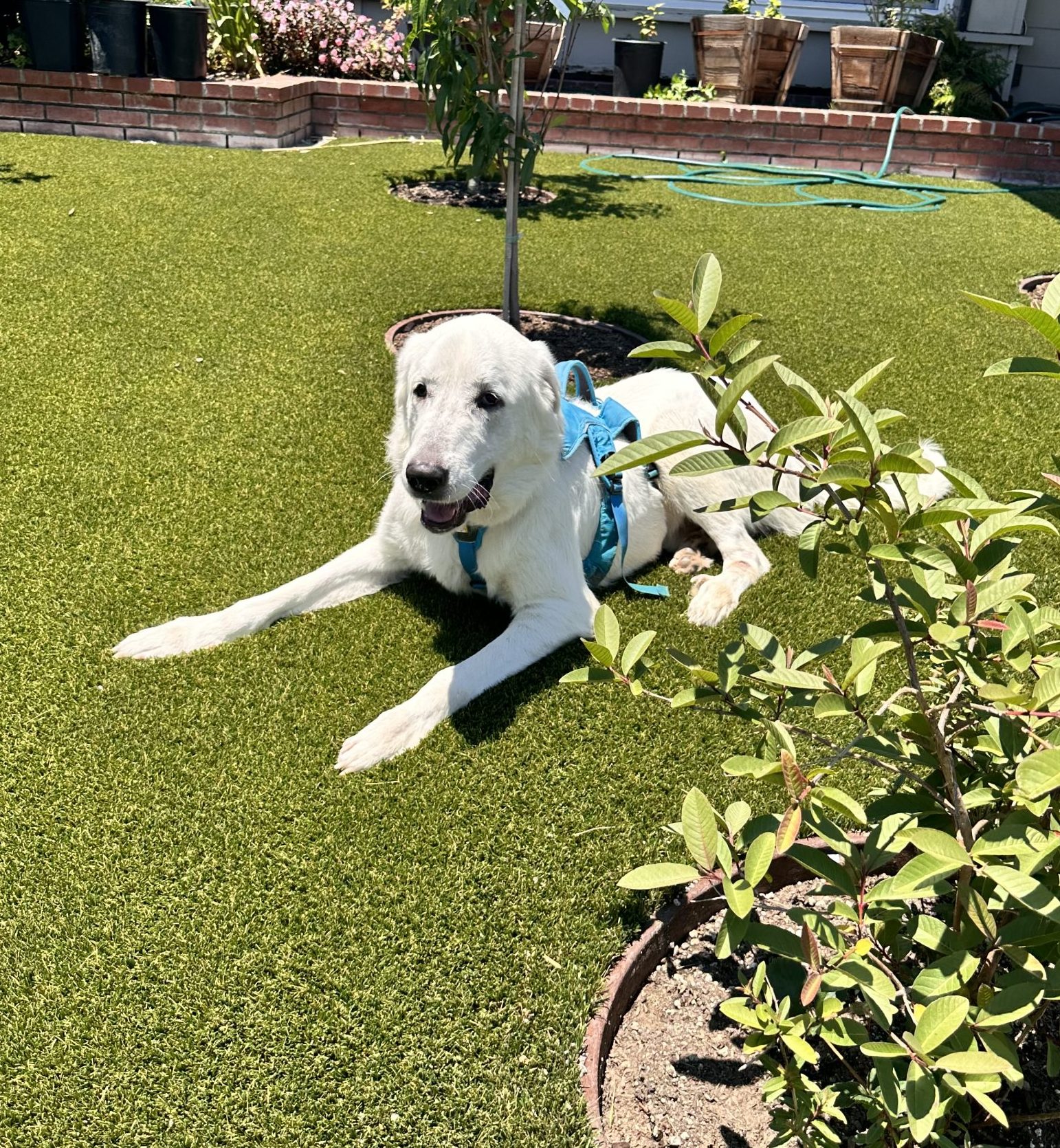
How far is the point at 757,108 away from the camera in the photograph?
10.7 meters

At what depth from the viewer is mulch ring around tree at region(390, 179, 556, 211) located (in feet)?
27.5

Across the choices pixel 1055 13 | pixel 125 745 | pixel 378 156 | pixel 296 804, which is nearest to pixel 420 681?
pixel 296 804

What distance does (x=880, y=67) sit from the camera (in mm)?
11352

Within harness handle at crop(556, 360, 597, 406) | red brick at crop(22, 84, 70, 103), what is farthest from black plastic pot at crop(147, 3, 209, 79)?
harness handle at crop(556, 360, 597, 406)

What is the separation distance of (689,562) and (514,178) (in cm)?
263

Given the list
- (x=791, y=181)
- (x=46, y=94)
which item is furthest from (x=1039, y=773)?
(x=46, y=94)

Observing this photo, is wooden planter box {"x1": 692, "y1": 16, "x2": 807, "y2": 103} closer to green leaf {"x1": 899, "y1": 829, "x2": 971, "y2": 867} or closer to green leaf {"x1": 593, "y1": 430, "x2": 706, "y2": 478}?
green leaf {"x1": 593, "y1": 430, "x2": 706, "y2": 478}

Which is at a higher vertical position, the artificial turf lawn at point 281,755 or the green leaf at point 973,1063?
the green leaf at point 973,1063

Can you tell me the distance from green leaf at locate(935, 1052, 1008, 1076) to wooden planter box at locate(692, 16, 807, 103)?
12217 mm

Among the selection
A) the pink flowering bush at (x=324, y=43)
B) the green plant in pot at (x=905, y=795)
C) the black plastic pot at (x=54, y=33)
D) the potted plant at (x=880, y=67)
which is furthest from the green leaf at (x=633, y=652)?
the potted plant at (x=880, y=67)

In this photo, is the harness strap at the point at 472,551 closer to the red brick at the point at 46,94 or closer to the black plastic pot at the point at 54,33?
the red brick at the point at 46,94

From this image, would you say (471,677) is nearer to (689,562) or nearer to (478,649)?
(478,649)

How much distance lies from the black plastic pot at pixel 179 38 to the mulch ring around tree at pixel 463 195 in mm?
2691

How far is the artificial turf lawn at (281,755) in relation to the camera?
82.8 inches
